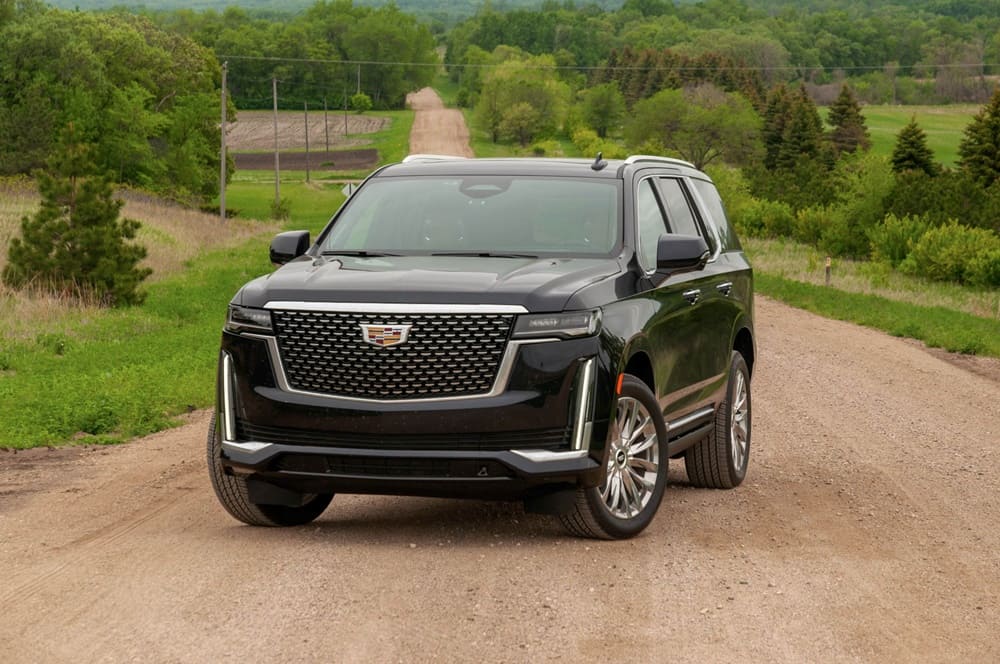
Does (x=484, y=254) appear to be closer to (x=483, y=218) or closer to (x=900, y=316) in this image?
(x=483, y=218)

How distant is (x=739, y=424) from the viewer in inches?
396

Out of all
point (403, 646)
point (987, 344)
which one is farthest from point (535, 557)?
point (987, 344)

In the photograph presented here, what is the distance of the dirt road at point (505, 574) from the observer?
569 cm

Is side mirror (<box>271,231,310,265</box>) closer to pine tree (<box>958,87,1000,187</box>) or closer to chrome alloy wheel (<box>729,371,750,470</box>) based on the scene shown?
chrome alloy wheel (<box>729,371,750,470</box>)

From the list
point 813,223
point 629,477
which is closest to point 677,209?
point 629,477

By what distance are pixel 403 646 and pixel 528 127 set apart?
508 ft

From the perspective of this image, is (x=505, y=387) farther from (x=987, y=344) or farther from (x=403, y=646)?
(x=987, y=344)

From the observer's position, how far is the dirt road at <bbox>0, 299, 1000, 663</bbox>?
18.7ft

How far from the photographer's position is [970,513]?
888 cm

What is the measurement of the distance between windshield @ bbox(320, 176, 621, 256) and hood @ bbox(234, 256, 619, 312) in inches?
11.5

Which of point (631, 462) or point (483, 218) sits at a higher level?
point (483, 218)

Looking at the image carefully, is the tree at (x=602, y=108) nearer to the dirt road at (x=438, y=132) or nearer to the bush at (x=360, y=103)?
the dirt road at (x=438, y=132)

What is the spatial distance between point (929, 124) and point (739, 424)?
16390 cm

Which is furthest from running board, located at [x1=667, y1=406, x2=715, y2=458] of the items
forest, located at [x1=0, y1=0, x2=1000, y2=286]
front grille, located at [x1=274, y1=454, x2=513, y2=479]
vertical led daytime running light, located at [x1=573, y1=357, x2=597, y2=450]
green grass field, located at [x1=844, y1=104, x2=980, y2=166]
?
green grass field, located at [x1=844, y1=104, x2=980, y2=166]
